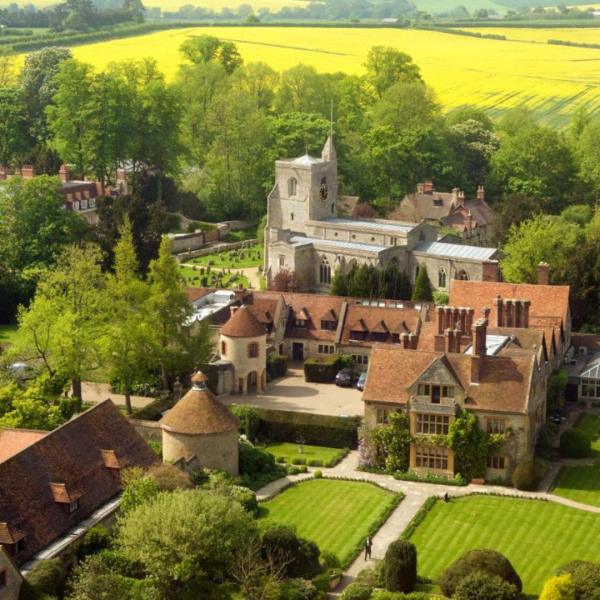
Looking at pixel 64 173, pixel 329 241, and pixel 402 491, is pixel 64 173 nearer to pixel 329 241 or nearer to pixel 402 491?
pixel 329 241

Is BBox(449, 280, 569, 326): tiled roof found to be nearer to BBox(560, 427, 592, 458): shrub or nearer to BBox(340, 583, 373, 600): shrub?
BBox(560, 427, 592, 458): shrub

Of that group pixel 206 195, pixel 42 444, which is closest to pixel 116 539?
pixel 42 444

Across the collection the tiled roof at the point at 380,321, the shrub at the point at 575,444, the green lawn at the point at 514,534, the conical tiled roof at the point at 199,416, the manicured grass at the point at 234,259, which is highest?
the conical tiled roof at the point at 199,416

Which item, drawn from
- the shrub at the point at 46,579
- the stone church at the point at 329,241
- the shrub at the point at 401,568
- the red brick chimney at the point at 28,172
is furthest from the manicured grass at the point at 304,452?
the red brick chimney at the point at 28,172

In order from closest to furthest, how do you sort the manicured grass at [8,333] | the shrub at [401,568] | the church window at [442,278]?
the shrub at [401,568] < the manicured grass at [8,333] < the church window at [442,278]

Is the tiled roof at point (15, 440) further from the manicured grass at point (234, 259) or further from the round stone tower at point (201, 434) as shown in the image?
the manicured grass at point (234, 259)

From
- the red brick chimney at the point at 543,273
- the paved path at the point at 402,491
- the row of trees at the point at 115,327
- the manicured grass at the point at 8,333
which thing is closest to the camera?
the paved path at the point at 402,491

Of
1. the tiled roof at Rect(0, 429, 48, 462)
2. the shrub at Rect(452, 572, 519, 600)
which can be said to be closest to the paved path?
the shrub at Rect(452, 572, 519, 600)
